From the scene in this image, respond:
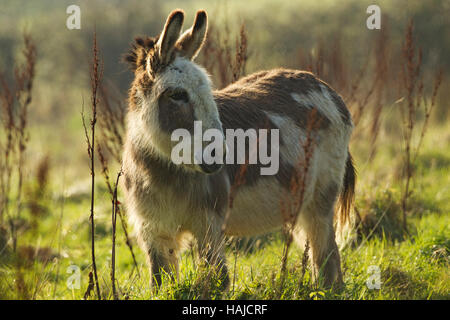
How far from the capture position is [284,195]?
12.8 feet

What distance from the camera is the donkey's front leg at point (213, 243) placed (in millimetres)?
3484

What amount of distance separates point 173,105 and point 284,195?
3.84 ft

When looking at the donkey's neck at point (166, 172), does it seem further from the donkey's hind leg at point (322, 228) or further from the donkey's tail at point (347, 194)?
the donkey's tail at point (347, 194)

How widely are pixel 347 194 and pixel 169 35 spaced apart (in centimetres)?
249

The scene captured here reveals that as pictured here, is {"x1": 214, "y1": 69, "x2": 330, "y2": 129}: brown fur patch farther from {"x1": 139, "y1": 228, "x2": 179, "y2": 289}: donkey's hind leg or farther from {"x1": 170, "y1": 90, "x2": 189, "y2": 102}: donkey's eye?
{"x1": 139, "y1": 228, "x2": 179, "y2": 289}: donkey's hind leg

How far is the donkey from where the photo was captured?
341 cm

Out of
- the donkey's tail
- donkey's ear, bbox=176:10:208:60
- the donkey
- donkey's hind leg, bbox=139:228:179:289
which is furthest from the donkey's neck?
the donkey's tail

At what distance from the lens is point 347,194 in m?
4.89

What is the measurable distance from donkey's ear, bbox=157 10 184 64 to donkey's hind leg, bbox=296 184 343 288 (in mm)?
1849

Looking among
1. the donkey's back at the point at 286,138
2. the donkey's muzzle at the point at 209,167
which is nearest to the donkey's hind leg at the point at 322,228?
the donkey's back at the point at 286,138

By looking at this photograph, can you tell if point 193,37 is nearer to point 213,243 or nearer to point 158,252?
point 213,243
